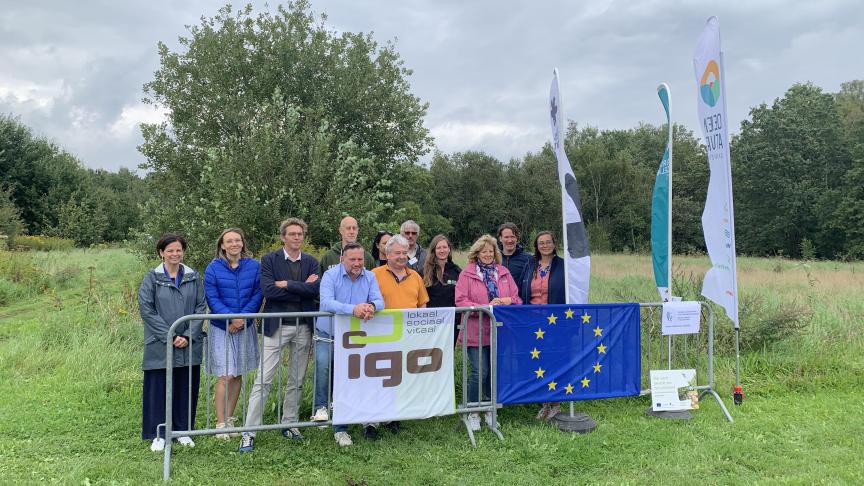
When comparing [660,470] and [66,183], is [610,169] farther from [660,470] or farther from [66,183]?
[660,470]

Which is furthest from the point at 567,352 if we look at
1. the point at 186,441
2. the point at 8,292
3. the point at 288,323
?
the point at 8,292

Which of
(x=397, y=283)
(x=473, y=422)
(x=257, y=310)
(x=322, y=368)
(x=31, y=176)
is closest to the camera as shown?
(x=322, y=368)

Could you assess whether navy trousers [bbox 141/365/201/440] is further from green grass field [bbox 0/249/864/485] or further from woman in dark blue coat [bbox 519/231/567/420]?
woman in dark blue coat [bbox 519/231/567/420]

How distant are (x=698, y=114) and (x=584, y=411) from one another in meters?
3.79

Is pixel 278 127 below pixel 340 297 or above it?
above

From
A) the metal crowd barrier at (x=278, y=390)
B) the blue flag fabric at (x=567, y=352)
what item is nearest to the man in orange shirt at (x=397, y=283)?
the metal crowd barrier at (x=278, y=390)

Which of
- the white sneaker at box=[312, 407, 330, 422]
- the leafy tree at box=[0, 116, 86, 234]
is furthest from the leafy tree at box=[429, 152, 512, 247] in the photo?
the white sneaker at box=[312, 407, 330, 422]

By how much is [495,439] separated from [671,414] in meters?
2.07

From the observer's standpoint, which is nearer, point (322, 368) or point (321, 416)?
point (321, 416)

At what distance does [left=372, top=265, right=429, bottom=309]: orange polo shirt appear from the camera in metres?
5.23

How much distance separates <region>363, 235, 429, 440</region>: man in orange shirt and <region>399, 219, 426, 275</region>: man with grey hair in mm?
932

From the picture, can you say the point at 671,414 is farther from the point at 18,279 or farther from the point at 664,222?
the point at 18,279

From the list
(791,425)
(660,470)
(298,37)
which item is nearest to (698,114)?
(791,425)

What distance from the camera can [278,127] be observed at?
13445 millimetres
